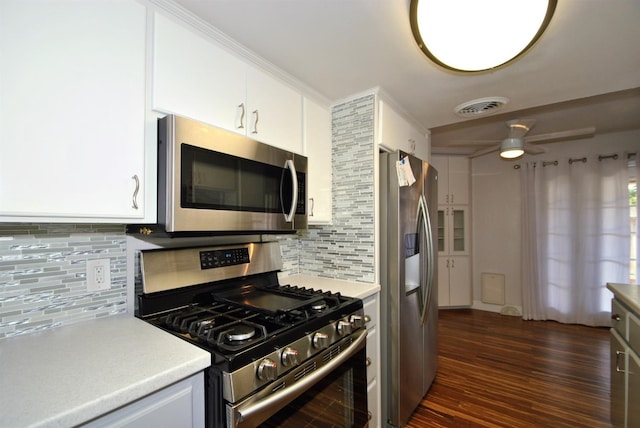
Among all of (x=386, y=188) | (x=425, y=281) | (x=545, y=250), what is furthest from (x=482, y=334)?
(x=386, y=188)

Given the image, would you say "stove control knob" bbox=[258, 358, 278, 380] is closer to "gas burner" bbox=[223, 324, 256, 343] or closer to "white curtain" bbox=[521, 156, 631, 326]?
"gas burner" bbox=[223, 324, 256, 343]

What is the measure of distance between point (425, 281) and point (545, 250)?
3022 mm

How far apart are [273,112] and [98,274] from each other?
1.12 m

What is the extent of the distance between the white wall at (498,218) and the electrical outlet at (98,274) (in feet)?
15.6

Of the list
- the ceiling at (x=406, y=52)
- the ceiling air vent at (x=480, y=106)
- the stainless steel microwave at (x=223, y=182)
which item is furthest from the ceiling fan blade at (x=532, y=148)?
the stainless steel microwave at (x=223, y=182)

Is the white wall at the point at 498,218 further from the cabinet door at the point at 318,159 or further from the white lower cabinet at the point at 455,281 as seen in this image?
the cabinet door at the point at 318,159

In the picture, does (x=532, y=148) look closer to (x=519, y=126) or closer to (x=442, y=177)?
(x=519, y=126)

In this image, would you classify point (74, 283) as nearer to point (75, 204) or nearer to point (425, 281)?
point (75, 204)

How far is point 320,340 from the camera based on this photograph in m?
1.20

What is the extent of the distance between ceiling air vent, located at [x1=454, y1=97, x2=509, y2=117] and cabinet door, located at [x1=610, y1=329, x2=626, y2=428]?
1.59 meters

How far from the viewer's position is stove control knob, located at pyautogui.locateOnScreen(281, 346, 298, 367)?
1.03 m

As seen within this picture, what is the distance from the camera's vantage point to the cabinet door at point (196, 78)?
1145 millimetres

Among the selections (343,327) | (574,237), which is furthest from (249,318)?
(574,237)

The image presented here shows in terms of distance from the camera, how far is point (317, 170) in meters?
1.96
